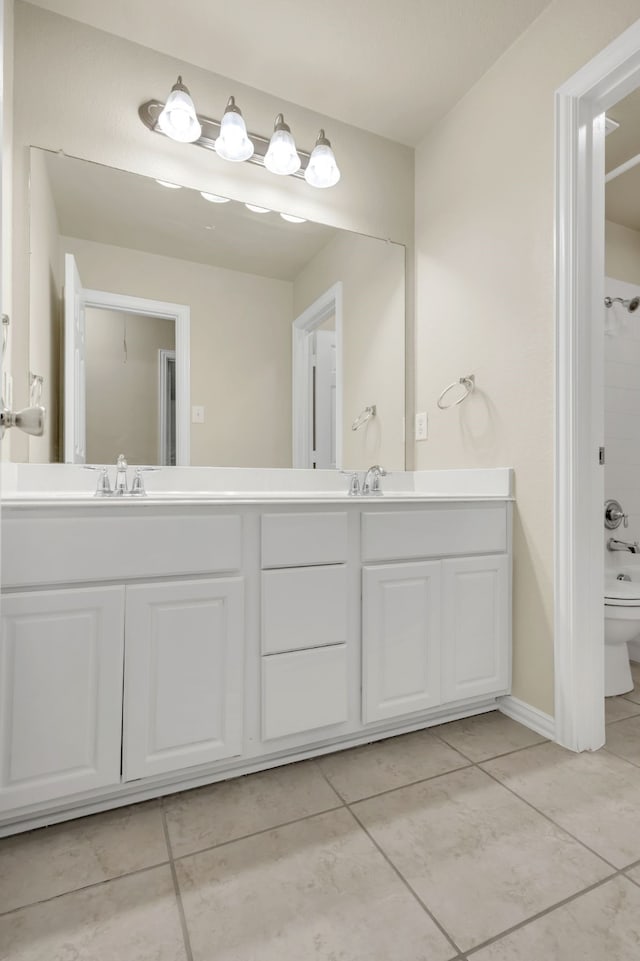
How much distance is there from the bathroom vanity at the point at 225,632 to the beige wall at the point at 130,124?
1.92ft

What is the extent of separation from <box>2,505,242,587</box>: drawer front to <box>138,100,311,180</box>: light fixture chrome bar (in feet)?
4.40

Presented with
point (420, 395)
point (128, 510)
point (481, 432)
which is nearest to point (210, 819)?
point (128, 510)

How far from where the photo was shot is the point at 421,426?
2.16 metres

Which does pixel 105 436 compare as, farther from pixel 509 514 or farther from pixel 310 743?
pixel 509 514

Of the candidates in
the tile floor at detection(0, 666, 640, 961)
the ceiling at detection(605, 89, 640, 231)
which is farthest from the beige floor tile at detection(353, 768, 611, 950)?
the ceiling at detection(605, 89, 640, 231)

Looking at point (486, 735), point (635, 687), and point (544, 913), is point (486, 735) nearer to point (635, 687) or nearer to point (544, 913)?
point (544, 913)

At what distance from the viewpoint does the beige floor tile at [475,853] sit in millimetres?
955

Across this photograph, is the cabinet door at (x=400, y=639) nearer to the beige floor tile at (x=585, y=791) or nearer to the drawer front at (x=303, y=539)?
the drawer front at (x=303, y=539)

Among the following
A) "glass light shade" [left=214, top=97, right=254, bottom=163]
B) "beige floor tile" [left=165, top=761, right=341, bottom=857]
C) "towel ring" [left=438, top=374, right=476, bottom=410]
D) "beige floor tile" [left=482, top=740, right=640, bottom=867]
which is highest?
"glass light shade" [left=214, top=97, right=254, bottom=163]

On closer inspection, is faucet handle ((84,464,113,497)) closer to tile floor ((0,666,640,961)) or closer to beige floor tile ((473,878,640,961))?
tile floor ((0,666,640,961))

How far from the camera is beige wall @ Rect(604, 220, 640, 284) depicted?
A: 266cm

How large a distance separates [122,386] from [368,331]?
102 cm

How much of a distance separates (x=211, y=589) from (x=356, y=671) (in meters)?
0.51

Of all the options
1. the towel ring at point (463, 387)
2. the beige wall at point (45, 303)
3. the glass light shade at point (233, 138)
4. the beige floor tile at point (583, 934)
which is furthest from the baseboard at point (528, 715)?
the glass light shade at point (233, 138)
